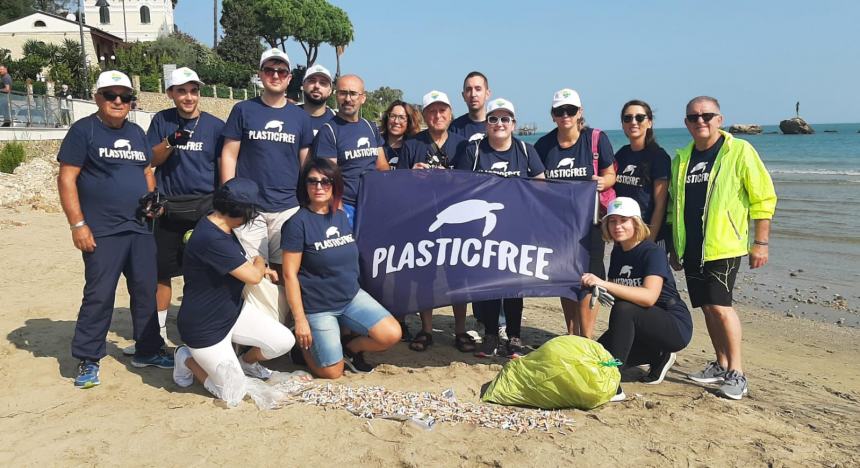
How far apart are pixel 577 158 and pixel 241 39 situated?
5725cm

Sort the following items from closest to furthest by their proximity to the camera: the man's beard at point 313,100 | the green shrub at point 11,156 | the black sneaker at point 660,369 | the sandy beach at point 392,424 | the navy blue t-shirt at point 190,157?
the sandy beach at point 392,424 < the black sneaker at point 660,369 < the navy blue t-shirt at point 190,157 < the man's beard at point 313,100 < the green shrub at point 11,156

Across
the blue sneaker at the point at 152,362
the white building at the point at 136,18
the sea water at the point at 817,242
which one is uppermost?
the white building at the point at 136,18

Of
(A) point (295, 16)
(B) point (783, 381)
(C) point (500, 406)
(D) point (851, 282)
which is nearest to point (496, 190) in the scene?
(C) point (500, 406)

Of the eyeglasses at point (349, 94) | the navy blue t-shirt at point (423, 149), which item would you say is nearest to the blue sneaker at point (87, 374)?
the eyeglasses at point (349, 94)

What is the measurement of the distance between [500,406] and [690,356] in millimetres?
2839

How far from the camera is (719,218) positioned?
16.5 feet

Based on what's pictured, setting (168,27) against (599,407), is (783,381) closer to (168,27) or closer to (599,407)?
(599,407)

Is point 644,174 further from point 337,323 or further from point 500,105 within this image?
point 337,323

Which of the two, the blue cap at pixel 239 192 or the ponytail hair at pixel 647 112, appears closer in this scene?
the blue cap at pixel 239 192

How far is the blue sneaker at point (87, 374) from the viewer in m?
4.86

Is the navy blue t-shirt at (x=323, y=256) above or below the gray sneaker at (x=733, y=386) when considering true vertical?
above

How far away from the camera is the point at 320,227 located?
492cm

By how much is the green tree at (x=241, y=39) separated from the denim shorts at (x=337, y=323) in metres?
55.8

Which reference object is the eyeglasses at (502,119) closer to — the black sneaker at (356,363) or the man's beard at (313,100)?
the man's beard at (313,100)
